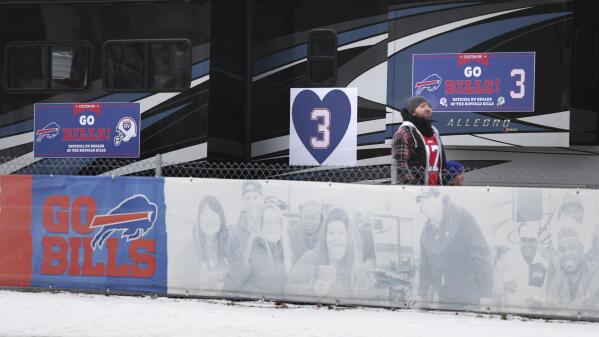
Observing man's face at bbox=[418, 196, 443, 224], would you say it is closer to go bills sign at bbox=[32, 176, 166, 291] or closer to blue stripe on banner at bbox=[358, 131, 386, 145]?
go bills sign at bbox=[32, 176, 166, 291]

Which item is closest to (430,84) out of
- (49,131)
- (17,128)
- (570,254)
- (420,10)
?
(420,10)

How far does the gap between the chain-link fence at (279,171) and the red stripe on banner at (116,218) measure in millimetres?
1673

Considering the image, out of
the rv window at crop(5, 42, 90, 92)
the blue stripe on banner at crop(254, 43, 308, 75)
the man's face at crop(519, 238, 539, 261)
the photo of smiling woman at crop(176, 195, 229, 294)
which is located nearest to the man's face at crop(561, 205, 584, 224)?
the man's face at crop(519, 238, 539, 261)

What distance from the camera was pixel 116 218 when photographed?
8656 millimetres

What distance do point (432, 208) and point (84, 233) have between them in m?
3.31

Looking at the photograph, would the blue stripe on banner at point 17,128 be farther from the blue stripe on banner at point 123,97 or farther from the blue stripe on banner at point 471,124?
the blue stripe on banner at point 471,124

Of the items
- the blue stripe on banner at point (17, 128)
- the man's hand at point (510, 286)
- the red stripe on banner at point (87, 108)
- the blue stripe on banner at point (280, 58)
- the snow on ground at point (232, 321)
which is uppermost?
the blue stripe on banner at point (280, 58)

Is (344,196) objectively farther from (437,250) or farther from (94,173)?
(94,173)

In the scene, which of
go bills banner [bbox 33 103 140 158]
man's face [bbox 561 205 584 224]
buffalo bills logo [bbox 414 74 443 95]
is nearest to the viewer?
man's face [bbox 561 205 584 224]

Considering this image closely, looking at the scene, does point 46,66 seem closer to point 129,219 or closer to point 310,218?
point 129,219

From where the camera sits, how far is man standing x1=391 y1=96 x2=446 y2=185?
8.47 metres

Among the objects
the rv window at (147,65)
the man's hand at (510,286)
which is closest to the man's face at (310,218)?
the man's hand at (510,286)

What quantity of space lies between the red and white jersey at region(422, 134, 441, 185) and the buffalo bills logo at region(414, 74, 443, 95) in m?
1.89

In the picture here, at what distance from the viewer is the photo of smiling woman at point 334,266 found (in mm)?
8094
